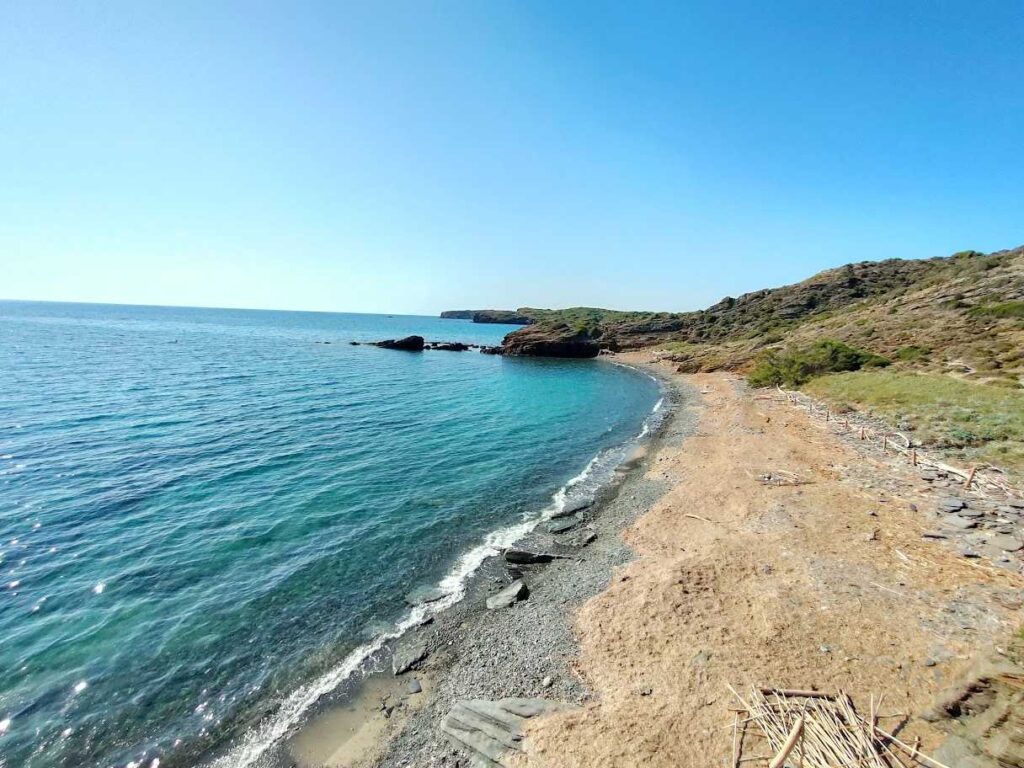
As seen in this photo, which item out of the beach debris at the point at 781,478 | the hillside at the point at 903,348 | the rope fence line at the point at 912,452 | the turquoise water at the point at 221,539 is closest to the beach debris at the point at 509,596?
the turquoise water at the point at 221,539

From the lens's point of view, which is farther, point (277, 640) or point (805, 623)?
point (277, 640)

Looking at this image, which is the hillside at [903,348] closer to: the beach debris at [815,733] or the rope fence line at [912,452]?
the rope fence line at [912,452]

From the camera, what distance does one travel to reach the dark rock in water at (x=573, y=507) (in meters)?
22.0

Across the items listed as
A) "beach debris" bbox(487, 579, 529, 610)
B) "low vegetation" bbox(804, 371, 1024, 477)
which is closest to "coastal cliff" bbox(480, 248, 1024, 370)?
"low vegetation" bbox(804, 371, 1024, 477)

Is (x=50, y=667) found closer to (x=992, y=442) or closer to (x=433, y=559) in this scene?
(x=433, y=559)

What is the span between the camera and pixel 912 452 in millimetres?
22797

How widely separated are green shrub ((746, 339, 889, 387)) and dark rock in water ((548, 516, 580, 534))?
37065 mm

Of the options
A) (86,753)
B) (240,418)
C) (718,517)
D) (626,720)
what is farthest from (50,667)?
(240,418)

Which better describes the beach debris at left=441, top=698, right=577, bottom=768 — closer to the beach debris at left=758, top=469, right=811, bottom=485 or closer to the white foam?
the white foam

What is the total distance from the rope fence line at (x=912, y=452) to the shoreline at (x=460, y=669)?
1544 centimetres

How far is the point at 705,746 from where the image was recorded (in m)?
8.36

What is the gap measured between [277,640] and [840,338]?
66779 millimetres

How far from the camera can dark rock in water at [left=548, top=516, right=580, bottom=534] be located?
20.4 m

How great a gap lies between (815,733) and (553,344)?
94.7m
